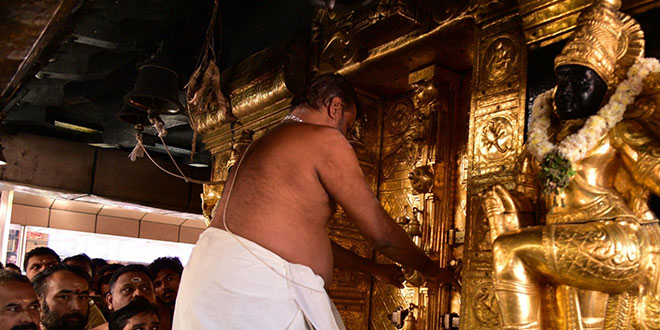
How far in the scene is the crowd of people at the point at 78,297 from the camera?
12.2 feet

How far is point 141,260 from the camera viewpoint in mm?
16281

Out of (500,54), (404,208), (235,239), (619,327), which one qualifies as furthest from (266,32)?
(619,327)

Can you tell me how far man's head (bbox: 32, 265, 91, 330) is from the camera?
184 inches

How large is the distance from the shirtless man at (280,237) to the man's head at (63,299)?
2.48 m

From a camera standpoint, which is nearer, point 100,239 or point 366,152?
point 366,152

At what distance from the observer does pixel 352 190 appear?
2686 millimetres

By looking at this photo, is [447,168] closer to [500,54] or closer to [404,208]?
[404,208]

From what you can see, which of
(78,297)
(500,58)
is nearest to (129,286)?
(78,297)

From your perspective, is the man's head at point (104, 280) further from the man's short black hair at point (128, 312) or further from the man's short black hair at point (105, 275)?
the man's short black hair at point (128, 312)

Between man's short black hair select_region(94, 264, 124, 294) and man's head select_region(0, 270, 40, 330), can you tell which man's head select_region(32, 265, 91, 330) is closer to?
man's head select_region(0, 270, 40, 330)

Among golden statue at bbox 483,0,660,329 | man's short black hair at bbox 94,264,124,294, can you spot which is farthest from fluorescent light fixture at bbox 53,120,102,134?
golden statue at bbox 483,0,660,329

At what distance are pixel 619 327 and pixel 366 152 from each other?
Result: 9.33 feet

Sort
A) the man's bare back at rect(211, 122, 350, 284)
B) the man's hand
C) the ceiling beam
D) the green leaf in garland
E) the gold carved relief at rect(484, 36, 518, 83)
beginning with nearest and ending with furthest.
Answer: the man's bare back at rect(211, 122, 350, 284), the green leaf in garland, the ceiling beam, the gold carved relief at rect(484, 36, 518, 83), the man's hand

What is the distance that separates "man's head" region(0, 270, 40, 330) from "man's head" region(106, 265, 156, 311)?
1140 millimetres
